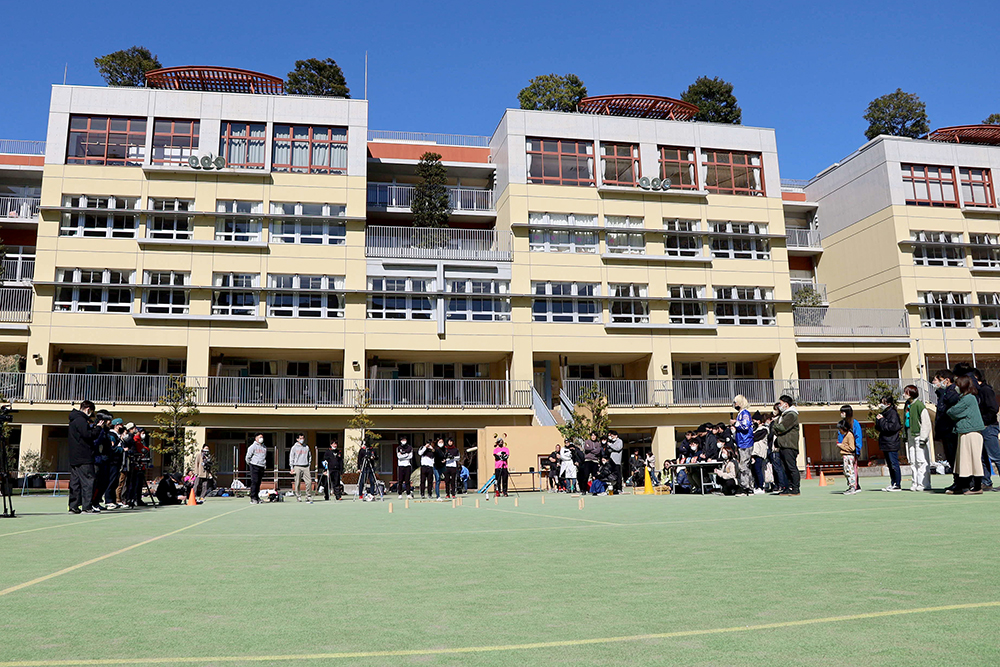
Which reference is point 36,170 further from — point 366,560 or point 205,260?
point 366,560

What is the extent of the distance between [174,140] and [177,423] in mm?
14481

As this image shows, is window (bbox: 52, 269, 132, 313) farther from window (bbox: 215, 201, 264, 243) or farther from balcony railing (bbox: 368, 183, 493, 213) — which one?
balcony railing (bbox: 368, 183, 493, 213)

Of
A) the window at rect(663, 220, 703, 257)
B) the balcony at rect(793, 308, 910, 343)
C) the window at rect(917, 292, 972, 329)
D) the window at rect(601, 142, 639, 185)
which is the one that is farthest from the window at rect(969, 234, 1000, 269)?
the window at rect(601, 142, 639, 185)

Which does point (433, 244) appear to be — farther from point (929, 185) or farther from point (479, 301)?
point (929, 185)

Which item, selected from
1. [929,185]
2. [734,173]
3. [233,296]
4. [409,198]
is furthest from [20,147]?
[929,185]

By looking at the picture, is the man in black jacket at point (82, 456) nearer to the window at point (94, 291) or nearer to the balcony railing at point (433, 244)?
the window at point (94, 291)

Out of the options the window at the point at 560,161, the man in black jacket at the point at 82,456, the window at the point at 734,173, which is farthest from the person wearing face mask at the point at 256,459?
the window at the point at 734,173

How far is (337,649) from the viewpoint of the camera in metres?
3.48

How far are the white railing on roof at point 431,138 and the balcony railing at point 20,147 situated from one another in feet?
56.4

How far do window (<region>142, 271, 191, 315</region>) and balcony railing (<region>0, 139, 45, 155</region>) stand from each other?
11.1m

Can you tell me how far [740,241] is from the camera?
1745 inches

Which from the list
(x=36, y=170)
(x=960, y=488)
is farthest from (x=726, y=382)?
(x=36, y=170)

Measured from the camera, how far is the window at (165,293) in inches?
1473

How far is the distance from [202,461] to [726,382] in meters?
26.5
